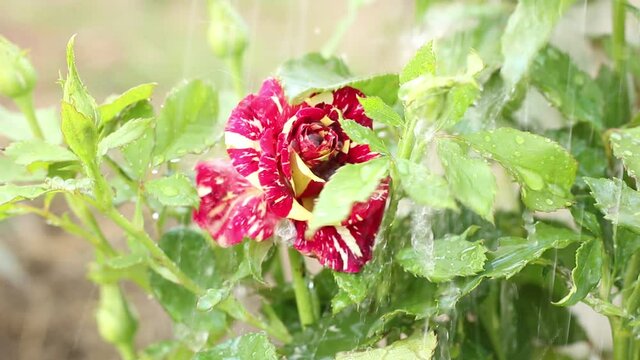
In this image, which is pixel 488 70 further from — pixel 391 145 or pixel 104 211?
pixel 104 211

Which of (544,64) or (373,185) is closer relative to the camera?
(373,185)

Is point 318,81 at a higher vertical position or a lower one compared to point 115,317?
higher

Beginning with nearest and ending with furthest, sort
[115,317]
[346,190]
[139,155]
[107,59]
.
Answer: [346,190] < [139,155] < [115,317] < [107,59]

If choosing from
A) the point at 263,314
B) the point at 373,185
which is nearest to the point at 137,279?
the point at 263,314

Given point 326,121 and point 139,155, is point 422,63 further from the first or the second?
point 139,155

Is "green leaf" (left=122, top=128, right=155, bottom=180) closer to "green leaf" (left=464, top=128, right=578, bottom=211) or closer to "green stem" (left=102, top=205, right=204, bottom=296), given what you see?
"green stem" (left=102, top=205, right=204, bottom=296)

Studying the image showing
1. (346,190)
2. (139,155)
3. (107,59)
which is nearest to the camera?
(346,190)

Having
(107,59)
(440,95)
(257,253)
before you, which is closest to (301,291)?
(257,253)

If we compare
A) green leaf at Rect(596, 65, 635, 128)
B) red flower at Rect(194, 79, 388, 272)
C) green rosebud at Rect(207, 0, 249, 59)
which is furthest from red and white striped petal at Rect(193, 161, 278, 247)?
green leaf at Rect(596, 65, 635, 128)
